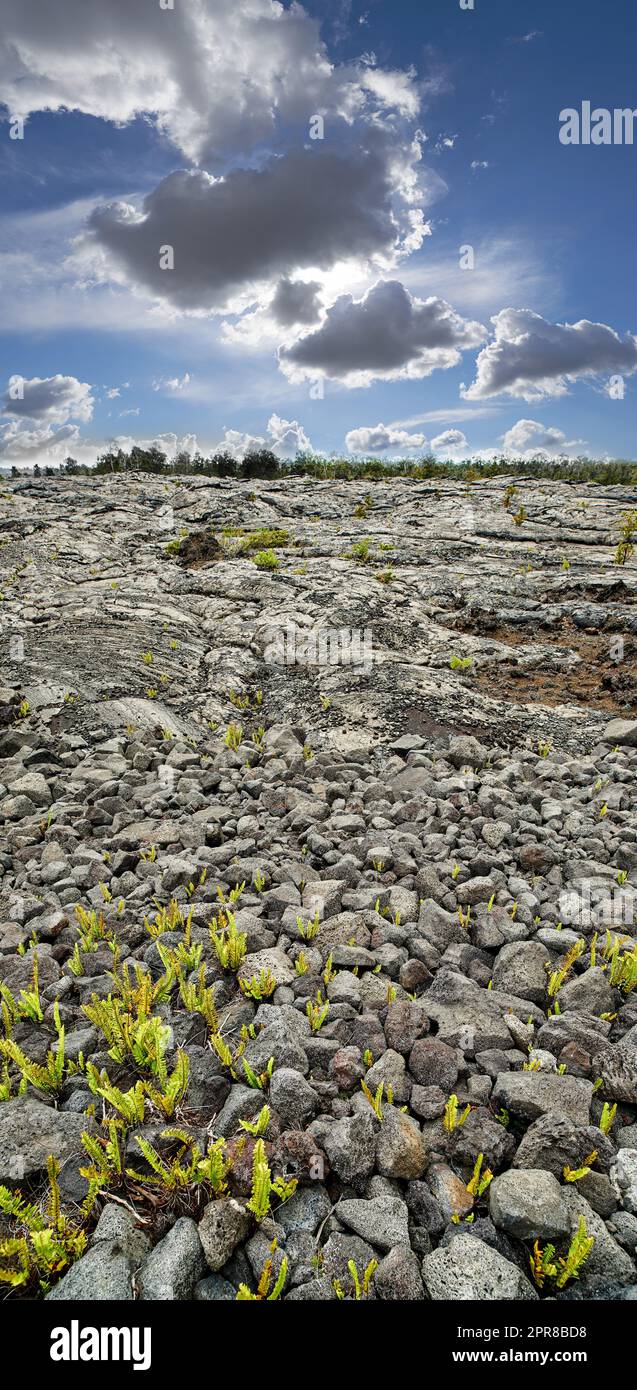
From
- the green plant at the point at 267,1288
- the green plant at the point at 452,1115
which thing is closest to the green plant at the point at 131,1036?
the green plant at the point at 267,1288

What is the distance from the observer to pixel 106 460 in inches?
1652

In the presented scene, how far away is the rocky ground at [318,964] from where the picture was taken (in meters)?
Result: 2.60

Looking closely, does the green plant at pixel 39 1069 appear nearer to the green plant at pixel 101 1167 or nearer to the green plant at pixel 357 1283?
the green plant at pixel 101 1167

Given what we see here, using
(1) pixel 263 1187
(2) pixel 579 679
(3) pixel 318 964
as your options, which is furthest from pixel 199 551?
(1) pixel 263 1187

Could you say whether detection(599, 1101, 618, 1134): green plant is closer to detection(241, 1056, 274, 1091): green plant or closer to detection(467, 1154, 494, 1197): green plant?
detection(467, 1154, 494, 1197): green plant

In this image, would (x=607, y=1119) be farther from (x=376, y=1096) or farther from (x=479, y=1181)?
(x=376, y=1096)

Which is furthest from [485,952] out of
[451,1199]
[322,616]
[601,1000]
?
[322,616]

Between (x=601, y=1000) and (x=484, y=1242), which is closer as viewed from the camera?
(x=484, y=1242)

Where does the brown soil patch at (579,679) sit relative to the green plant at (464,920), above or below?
above

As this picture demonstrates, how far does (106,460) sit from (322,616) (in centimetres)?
3617

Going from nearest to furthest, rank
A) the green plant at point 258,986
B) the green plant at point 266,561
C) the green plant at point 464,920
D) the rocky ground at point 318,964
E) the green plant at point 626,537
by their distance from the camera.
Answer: the rocky ground at point 318,964
the green plant at point 258,986
the green plant at point 464,920
the green plant at point 266,561
the green plant at point 626,537

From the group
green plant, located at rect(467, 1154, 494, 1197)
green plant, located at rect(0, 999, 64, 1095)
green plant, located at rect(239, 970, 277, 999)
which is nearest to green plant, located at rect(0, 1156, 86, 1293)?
green plant, located at rect(0, 999, 64, 1095)

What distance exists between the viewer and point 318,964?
4.23 m
